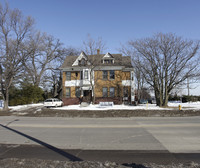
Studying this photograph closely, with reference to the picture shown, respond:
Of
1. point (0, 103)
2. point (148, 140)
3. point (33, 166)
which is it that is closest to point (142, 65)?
point (148, 140)

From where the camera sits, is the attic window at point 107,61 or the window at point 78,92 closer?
the window at point 78,92

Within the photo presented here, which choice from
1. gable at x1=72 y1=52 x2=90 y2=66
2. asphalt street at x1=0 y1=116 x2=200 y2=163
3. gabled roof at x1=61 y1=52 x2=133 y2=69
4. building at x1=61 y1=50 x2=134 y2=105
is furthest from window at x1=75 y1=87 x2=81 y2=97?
asphalt street at x1=0 y1=116 x2=200 y2=163

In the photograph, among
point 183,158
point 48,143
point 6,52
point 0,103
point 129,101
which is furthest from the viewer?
point 0,103

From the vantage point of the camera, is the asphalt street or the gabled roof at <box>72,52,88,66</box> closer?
the asphalt street

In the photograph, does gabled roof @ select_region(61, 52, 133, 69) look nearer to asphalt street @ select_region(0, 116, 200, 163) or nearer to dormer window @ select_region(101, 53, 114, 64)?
dormer window @ select_region(101, 53, 114, 64)

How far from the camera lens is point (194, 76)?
2339 cm

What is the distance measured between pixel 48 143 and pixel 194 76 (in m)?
22.1

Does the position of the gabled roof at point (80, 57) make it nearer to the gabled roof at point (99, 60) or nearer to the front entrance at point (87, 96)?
the gabled roof at point (99, 60)

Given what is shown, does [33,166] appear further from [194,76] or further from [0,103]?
[0,103]

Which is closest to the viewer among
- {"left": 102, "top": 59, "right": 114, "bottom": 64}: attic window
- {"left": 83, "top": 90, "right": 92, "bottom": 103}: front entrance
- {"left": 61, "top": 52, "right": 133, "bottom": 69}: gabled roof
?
{"left": 61, "top": 52, "right": 133, "bottom": 69}: gabled roof

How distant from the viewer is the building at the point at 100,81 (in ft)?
99.3

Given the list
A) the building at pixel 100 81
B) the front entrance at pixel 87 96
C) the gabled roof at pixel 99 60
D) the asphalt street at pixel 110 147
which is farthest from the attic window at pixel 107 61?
the asphalt street at pixel 110 147

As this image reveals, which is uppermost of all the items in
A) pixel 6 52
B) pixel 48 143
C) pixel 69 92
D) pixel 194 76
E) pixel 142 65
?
pixel 6 52

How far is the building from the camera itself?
30.3 metres
